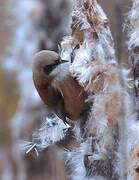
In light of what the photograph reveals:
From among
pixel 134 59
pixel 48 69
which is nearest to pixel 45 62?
pixel 48 69

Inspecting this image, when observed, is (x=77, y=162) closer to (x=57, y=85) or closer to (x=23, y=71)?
(x=57, y=85)

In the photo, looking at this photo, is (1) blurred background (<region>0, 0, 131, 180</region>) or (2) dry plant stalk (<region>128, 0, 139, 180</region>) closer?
(2) dry plant stalk (<region>128, 0, 139, 180</region>)

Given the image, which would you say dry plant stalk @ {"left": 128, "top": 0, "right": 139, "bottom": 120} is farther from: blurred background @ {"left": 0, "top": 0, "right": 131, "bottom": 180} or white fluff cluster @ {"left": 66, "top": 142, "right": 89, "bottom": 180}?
blurred background @ {"left": 0, "top": 0, "right": 131, "bottom": 180}

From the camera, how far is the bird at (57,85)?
1.01 metres

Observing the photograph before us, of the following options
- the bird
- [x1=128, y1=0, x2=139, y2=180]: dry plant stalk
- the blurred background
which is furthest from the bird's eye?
the blurred background

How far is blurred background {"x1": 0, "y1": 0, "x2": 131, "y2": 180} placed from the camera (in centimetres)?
236

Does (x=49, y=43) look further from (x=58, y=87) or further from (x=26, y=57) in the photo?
(x=58, y=87)

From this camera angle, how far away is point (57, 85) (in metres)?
1.01

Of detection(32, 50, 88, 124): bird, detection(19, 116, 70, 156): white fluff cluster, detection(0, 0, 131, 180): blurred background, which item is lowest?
detection(19, 116, 70, 156): white fluff cluster

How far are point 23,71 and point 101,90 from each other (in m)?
1.65

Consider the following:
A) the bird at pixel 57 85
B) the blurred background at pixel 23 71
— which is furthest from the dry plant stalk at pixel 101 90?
the blurred background at pixel 23 71

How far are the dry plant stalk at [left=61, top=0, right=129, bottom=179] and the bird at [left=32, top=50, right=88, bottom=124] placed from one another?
2 centimetres

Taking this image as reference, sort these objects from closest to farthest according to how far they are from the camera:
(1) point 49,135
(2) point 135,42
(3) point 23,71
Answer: (2) point 135,42 → (1) point 49,135 → (3) point 23,71

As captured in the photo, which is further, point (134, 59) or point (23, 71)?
point (23, 71)
